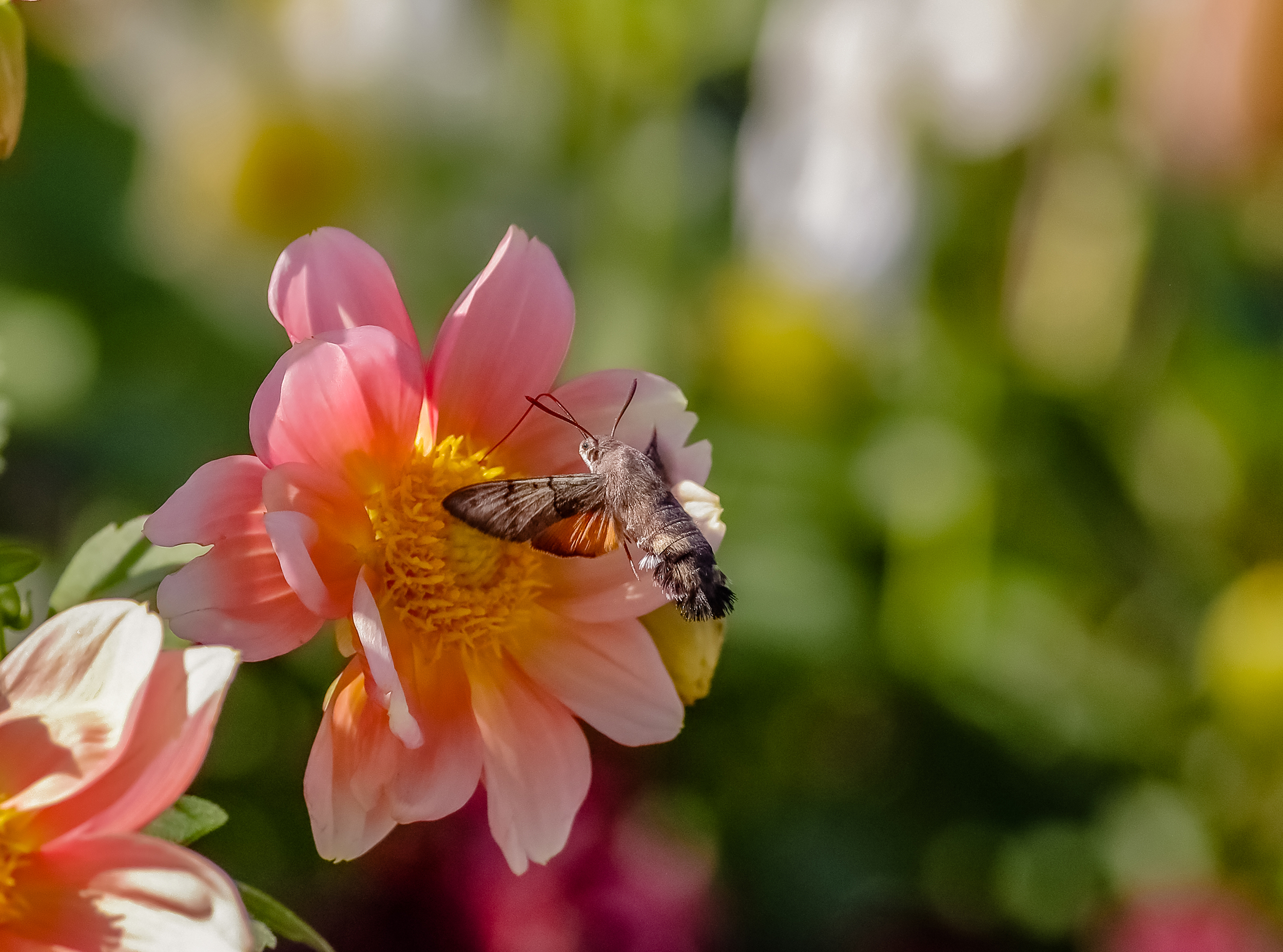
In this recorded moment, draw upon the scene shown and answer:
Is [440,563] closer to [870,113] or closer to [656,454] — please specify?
[656,454]

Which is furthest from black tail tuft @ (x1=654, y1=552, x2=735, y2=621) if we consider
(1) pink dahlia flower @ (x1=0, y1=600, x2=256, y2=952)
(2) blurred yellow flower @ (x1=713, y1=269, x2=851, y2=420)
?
(2) blurred yellow flower @ (x1=713, y1=269, x2=851, y2=420)

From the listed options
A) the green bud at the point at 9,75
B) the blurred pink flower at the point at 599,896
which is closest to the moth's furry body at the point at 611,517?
the green bud at the point at 9,75

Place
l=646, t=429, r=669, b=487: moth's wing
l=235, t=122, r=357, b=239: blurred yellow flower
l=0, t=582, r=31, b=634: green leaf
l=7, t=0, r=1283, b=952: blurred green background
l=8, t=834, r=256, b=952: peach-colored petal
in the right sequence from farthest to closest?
l=235, t=122, r=357, b=239: blurred yellow flower < l=7, t=0, r=1283, b=952: blurred green background < l=646, t=429, r=669, b=487: moth's wing < l=0, t=582, r=31, b=634: green leaf < l=8, t=834, r=256, b=952: peach-colored petal

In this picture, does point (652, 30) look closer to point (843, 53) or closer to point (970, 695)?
point (843, 53)

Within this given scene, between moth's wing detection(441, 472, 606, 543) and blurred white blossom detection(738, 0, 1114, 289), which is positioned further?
blurred white blossom detection(738, 0, 1114, 289)

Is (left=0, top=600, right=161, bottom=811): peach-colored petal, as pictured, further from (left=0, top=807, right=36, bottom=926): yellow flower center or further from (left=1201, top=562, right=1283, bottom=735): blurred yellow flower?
(left=1201, top=562, right=1283, bottom=735): blurred yellow flower

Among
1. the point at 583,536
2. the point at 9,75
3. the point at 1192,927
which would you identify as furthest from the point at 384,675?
the point at 1192,927

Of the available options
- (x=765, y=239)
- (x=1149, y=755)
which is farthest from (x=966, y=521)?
(x=765, y=239)
